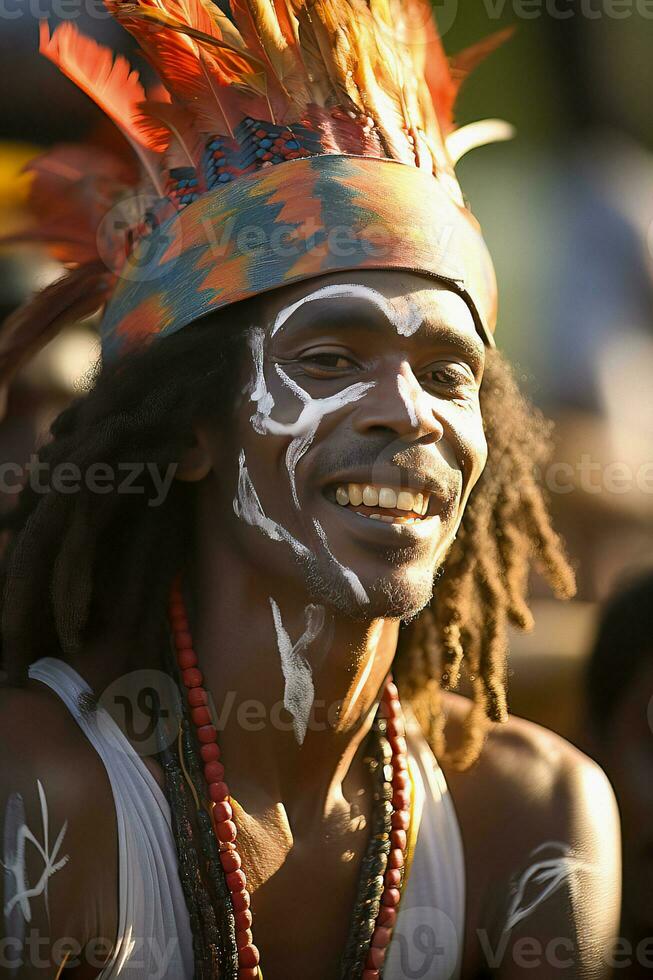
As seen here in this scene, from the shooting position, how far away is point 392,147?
2.24 metres

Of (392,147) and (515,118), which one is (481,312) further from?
(515,118)

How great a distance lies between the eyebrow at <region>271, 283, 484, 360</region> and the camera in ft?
6.86

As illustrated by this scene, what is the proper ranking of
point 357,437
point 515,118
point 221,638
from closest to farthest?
point 357,437 < point 221,638 < point 515,118

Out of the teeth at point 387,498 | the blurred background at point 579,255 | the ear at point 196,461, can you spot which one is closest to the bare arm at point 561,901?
the teeth at point 387,498

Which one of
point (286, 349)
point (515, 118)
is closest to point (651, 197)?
point (515, 118)

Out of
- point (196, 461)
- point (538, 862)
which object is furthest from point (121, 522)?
point (538, 862)

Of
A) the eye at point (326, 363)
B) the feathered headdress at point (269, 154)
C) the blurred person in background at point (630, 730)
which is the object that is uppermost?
the feathered headdress at point (269, 154)

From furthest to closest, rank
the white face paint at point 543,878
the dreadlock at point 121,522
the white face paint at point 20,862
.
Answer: the white face paint at point 543,878 → the dreadlock at point 121,522 → the white face paint at point 20,862

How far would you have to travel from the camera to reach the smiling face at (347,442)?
208cm

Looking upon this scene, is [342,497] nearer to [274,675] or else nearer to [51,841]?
[274,675]

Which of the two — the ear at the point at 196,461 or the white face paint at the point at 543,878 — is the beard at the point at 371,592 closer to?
the ear at the point at 196,461

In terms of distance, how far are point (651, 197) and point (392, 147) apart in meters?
2.88

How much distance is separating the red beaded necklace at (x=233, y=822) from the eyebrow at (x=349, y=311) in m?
0.66

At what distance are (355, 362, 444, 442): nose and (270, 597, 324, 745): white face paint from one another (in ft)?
1.35
